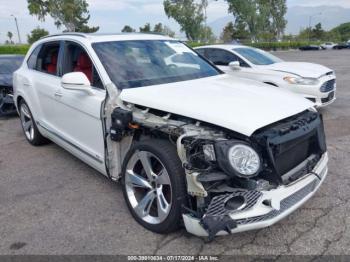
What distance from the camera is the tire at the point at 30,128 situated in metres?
5.39

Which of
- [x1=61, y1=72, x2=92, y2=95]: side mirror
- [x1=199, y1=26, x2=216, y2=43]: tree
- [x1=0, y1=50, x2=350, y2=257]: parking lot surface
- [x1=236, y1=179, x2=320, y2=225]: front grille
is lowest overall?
[x1=0, y1=50, x2=350, y2=257]: parking lot surface

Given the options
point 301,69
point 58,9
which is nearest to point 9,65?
point 301,69

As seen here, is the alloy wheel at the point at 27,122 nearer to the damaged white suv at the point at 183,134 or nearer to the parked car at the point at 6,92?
the damaged white suv at the point at 183,134

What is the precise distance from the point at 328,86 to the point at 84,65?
17.4 ft

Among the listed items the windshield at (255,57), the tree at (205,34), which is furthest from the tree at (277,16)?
the windshield at (255,57)

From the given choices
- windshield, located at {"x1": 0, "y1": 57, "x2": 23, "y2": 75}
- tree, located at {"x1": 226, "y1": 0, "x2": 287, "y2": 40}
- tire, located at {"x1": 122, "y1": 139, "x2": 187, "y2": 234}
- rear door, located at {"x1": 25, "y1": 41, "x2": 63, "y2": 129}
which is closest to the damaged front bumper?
windshield, located at {"x1": 0, "y1": 57, "x2": 23, "y2": 75}

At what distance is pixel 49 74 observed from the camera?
15.1ft

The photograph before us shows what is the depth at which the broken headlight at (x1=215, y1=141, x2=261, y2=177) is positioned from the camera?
7.82ft

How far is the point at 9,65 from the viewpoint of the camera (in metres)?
8.80

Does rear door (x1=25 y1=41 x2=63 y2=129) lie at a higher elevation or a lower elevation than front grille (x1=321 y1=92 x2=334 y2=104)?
higher

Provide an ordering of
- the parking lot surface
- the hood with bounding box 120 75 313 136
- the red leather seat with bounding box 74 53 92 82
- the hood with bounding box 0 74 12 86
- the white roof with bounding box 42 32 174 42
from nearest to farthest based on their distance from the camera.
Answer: the hood with bounding box 120 75 313 136, the parking lot surface, the red leather seat with bounding box 74 53 92 82, the white roof with bounding box 42 32 174 42, the hood with bounding box 0 74 12 86

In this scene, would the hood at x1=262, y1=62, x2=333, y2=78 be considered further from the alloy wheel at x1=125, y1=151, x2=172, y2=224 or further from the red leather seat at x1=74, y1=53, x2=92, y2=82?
the alloy wheel at x1=125, y1=151, x2=172, y2=224

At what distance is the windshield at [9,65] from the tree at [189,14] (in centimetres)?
4574

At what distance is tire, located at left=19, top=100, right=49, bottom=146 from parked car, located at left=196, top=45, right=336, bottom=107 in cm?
341
